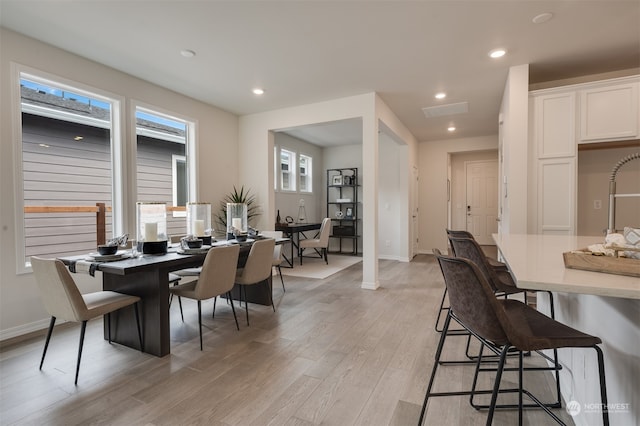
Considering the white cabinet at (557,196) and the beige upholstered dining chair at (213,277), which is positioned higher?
the white cabinet at (557,196)

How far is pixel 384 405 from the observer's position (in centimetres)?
182

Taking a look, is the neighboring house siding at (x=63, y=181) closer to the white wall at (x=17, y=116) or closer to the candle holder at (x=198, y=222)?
the white wall at (x=17, y=116)

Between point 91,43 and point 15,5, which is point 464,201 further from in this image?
point 15,5

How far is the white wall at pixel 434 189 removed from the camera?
7258 millimetres

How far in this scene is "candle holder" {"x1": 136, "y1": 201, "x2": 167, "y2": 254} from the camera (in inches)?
103

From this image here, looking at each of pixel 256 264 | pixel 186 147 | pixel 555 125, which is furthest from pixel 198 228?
pixel 555 125

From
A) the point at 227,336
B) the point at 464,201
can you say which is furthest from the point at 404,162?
the point at 227,336

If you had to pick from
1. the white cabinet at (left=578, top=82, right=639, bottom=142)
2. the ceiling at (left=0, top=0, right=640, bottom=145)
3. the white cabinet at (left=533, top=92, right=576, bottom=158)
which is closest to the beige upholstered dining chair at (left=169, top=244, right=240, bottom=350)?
the ceiling at (left=0, top=0, right=640, bottom=145)

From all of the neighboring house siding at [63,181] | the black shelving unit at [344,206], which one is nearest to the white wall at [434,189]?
the black shelving unit at [344,206]

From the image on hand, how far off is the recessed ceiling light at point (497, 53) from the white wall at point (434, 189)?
409 cm

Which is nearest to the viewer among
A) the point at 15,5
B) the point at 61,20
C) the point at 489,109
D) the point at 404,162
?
the point at 15,5

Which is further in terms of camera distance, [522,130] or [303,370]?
[522,130]

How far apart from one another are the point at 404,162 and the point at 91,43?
5.33 meters

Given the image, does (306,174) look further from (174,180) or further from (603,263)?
(603,263)
